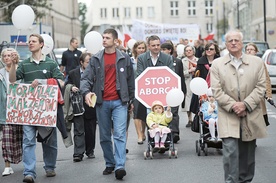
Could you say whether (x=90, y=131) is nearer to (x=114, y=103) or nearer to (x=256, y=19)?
(x=114, y=103)

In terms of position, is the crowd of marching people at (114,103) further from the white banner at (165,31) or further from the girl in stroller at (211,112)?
the white banner at (165,31)

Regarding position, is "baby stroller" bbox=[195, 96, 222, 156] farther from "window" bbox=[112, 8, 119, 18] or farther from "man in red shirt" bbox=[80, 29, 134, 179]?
"window" bbox=[112, 8, 119, 18]

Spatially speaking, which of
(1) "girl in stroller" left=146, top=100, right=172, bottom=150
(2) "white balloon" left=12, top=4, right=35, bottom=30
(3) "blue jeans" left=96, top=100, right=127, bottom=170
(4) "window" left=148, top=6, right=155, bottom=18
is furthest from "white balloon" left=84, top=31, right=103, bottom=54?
(4) "window" left=148, top=6, right=155, bottom=18

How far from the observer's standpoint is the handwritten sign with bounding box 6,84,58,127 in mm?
10445

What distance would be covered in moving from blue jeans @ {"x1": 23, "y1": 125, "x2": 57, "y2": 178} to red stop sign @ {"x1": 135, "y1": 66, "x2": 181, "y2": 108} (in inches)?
81.2

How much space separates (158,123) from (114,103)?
1929 mm

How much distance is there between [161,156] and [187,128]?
4423 millimetres

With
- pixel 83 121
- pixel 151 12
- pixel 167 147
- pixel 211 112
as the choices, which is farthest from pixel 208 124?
pixel 151 12

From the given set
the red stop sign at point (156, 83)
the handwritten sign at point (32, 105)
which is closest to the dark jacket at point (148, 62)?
the red stop sign at point (156, 83)

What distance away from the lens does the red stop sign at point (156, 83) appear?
12.3 meters

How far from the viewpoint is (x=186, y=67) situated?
17141 mm

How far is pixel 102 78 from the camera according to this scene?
10297mm

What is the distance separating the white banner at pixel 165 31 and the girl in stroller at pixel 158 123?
92.9 ft

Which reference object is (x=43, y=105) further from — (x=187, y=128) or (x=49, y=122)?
(x=187, y=128)
